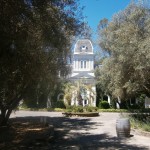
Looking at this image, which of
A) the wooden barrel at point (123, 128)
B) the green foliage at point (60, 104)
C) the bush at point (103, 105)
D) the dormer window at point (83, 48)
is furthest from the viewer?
the dormer window at point (83, 48)

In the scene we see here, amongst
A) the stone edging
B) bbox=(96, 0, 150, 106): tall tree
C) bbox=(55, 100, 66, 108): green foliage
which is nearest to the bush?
bbox=(55, 100, 66, 108): green foliage

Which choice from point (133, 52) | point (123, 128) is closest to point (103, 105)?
point (133, 52)

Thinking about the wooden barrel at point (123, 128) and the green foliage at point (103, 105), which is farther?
the green foliage at point (103, 105)

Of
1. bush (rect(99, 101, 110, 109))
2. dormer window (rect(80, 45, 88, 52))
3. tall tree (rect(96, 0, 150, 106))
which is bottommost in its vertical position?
bush (rect(99, 101, 110, 109))

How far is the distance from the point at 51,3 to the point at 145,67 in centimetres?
855

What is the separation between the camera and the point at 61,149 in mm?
12922

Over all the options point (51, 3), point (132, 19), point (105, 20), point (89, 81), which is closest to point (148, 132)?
point (132, 19)

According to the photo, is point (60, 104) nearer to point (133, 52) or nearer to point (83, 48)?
point (83, 48)

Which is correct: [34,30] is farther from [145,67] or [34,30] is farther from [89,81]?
[89,81]

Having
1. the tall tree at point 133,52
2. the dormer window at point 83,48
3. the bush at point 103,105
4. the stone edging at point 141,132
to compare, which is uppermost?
the dormer window at point 83,48

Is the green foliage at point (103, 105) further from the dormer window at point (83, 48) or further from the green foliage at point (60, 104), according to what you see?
the dormer window at point (83, 48)

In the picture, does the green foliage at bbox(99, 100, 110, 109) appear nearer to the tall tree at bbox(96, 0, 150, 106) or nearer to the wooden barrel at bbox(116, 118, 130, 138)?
the tall tree at bbox(96, 0, 150, 106)

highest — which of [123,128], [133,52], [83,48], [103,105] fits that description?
[83,48]

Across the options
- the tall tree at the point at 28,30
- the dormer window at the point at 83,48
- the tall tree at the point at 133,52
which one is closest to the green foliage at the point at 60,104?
the dormer window at the point at 83,48
